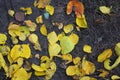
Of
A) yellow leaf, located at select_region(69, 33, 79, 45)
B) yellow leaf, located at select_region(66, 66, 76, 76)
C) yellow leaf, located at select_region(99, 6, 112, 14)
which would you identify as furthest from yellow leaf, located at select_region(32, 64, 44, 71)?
yellow leaf, located at select_region(99, 6, 112, 14)

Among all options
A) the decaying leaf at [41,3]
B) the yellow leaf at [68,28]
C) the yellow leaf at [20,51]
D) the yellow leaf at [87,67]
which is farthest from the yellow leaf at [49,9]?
the yellow leaf at [87,67]

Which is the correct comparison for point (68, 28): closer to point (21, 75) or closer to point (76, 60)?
point (76, 60)

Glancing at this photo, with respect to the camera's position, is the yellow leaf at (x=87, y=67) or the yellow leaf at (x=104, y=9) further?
the yellow leaf at (x=104, y=9)

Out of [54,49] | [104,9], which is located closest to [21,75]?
[54,49]

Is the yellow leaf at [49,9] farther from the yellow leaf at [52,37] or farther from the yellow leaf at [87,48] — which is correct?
the yellow leaf at [87,48]

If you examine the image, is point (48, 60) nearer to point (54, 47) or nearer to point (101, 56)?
point (54, 47)

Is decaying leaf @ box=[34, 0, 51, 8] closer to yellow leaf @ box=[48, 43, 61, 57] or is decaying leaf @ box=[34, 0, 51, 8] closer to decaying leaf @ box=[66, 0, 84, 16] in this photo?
decaying leaf @ box=[66, 0, 84, 16]
